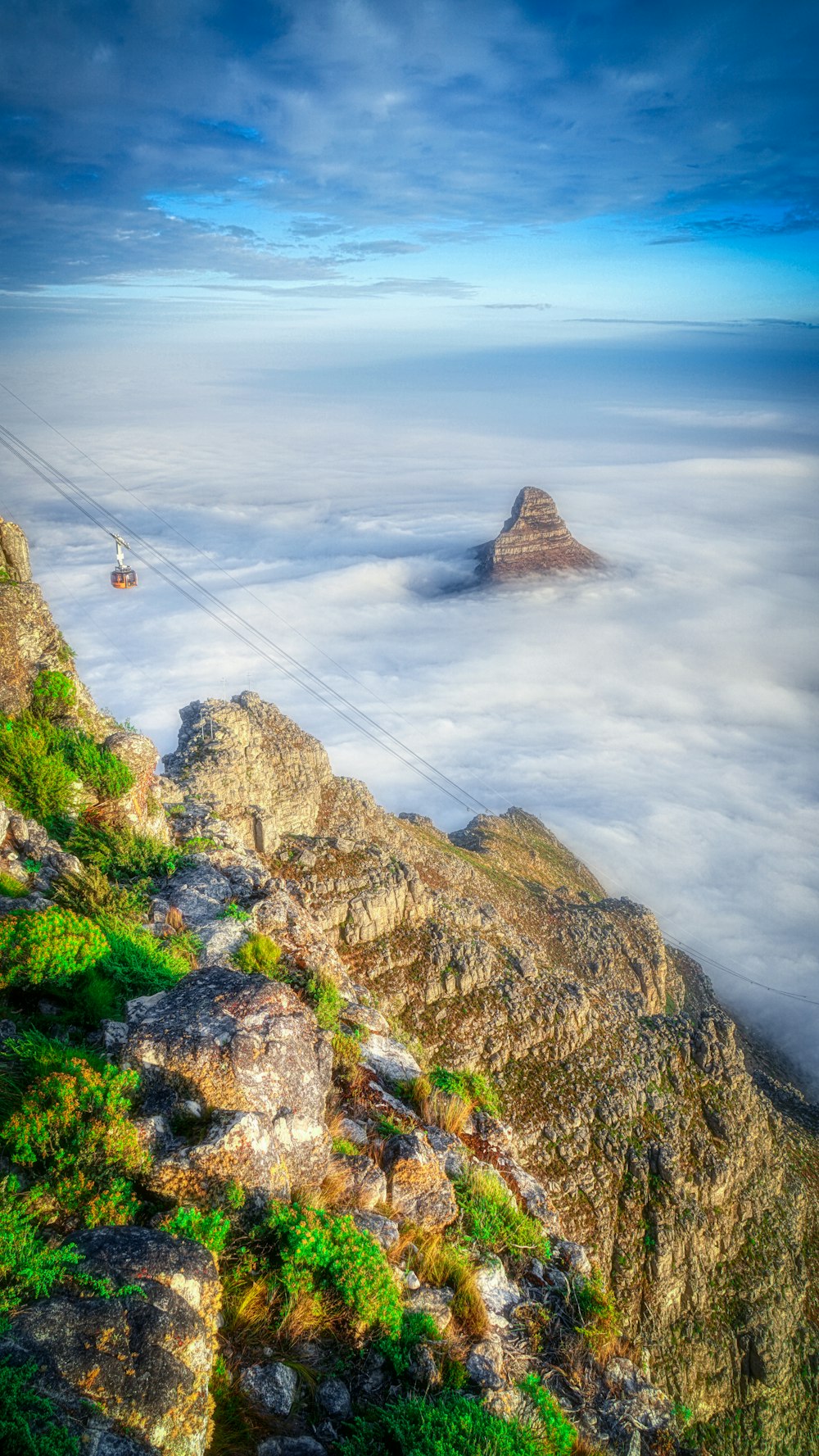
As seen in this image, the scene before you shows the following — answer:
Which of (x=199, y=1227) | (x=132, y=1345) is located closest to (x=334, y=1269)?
(x=199, y=1227)

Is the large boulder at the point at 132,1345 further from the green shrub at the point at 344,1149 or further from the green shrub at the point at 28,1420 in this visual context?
the green shrub at the point at 344,1149

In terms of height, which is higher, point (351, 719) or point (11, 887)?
point (11, 887)

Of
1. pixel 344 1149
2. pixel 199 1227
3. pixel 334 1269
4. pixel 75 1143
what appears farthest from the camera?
pixel 344 1149

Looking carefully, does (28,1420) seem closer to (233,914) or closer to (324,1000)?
(324,1000)

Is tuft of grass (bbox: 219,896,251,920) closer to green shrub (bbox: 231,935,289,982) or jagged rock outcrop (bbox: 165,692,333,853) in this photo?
green shrub (bbox: 231,935,289,982)

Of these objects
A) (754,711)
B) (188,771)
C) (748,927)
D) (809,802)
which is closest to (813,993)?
(748,927)

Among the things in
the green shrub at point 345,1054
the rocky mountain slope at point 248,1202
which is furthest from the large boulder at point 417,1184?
the green shrub at point 345,1054

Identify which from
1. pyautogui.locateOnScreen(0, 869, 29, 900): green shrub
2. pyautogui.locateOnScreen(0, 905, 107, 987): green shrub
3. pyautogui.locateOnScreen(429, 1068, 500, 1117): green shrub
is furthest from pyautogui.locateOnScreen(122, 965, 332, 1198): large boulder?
pyautogui.locateOnScreen(429, 1068, 500, 1117): green shrub

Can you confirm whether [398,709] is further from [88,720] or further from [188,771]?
[88,720]
